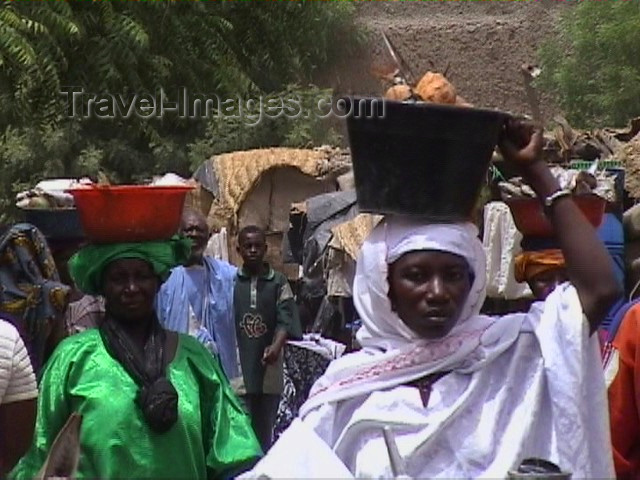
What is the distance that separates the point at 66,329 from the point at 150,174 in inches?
333

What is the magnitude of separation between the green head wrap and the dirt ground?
40.0 feet

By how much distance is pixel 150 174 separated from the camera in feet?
51.2

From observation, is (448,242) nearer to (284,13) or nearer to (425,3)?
(284,13)

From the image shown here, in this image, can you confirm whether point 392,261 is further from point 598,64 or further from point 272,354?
point 598,64

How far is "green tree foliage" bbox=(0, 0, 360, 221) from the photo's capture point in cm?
1327

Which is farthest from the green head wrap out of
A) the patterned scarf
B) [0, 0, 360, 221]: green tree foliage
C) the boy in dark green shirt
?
[0, 0, 360, 221]: green tree foliage

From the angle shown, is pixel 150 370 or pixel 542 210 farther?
pixel 150 370

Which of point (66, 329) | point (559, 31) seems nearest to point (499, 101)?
point (559, 31)

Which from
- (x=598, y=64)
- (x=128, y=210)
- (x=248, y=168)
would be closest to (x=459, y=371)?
(x=128, y=210)

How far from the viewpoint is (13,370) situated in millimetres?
4363

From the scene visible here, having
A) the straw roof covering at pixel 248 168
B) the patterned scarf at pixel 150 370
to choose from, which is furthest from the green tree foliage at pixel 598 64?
the patterned scarf at pixel 150 370

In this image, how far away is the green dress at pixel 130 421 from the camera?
4719 mm

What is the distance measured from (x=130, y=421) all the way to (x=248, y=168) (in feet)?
26.7

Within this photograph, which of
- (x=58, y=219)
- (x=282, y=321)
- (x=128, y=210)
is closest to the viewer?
(x=128, y=210)
